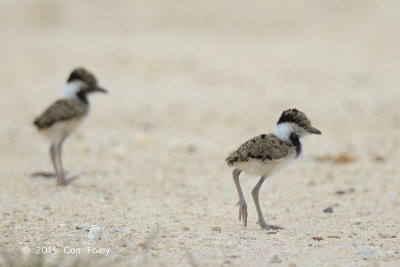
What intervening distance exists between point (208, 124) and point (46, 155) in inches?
121

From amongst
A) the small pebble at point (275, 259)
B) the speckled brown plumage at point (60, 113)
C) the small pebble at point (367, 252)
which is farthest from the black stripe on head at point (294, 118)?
the speckled brown plumage at point (60, 113)

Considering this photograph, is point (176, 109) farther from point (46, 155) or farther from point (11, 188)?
point (11, 188)

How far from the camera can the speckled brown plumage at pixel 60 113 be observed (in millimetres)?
7277

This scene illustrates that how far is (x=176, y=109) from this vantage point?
11664 mm

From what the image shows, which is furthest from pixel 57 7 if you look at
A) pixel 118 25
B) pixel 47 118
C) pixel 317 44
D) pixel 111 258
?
pixel 111 258

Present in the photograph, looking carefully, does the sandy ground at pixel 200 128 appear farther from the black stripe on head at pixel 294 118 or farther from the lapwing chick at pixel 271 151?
the black stripe on head at pixel 294 118

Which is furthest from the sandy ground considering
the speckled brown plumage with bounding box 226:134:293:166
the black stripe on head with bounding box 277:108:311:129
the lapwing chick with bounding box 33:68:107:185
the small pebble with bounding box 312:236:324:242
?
the black stripe on head with bounding box 277:108:311:129

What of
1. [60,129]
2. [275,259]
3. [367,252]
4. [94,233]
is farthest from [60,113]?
[367,252]

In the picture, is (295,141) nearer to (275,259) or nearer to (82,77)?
(275,259)

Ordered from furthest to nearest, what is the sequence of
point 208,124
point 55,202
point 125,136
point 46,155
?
1. point 208,124
2. point 125,136
3. point 46,155
4. point 55,202

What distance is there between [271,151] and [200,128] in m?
5.23

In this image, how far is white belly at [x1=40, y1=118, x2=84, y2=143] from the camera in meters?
7.36

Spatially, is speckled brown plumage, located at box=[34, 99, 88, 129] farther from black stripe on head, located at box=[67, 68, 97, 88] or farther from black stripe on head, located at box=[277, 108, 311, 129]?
black stripe on head, located at box=[277, 108, 311, 129]

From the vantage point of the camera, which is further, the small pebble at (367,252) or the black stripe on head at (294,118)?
the black stripe on head at (294,118)
